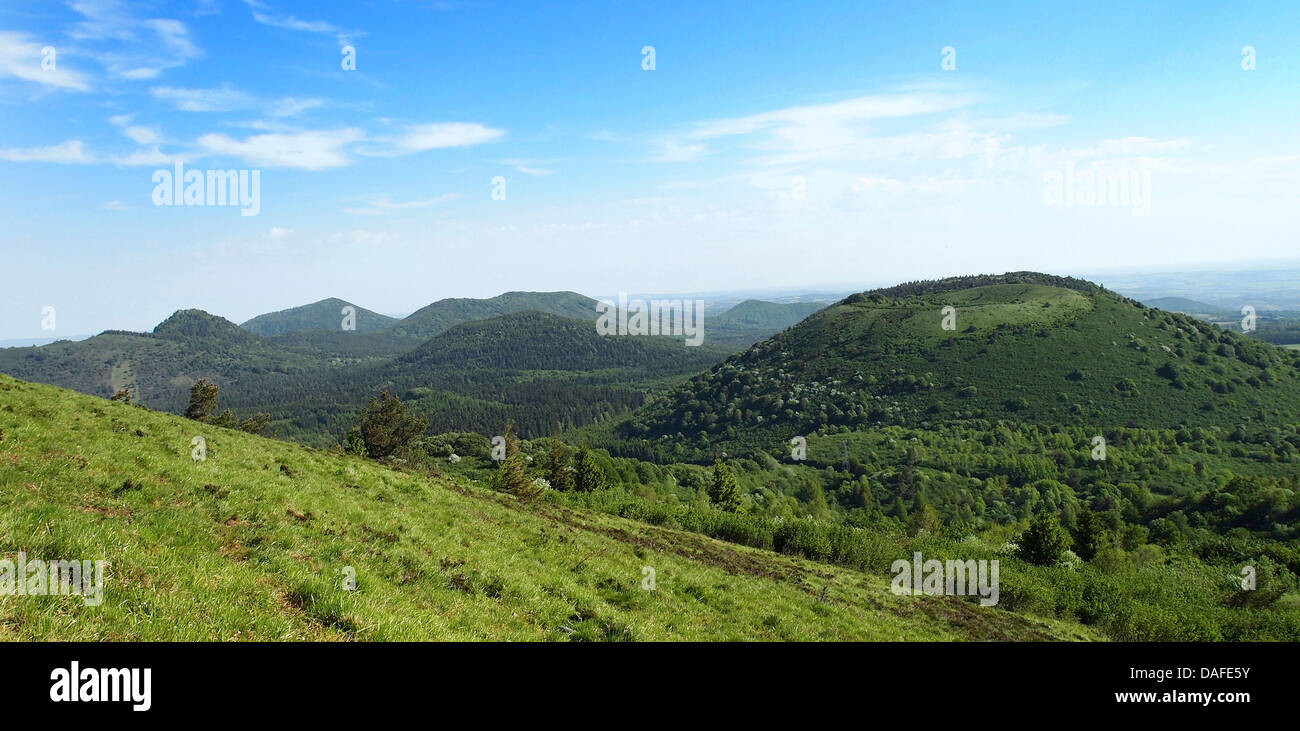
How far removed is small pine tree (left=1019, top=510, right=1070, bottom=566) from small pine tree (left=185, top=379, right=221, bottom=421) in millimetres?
79342

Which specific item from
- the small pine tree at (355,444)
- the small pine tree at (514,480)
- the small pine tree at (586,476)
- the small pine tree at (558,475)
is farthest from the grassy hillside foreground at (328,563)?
the small pine tree at (586,476)

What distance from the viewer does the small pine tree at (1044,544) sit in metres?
47.5

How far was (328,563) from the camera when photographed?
11.7m

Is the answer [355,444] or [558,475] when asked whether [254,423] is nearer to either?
[355,444]

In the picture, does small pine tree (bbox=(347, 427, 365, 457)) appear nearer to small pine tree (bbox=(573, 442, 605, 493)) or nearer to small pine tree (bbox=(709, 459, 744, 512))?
small pine tree (bbox=(573, 442, 605, 493))

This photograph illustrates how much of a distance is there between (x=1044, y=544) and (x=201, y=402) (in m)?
82.2

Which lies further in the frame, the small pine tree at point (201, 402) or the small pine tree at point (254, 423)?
the small pine tree at point (254, 423)

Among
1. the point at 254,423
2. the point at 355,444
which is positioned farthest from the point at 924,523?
the point at 254,423

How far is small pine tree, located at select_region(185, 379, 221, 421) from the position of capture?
52.7m

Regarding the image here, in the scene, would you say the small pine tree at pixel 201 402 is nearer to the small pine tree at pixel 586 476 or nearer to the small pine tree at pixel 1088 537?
the small pine tree at pixel 586 476

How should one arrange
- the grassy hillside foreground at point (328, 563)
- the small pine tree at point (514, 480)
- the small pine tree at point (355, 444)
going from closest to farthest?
the grassy hillside foreground at point (328, 563) < the small pine tree at point (514, 480) < the small pine tree at point (355, 444)

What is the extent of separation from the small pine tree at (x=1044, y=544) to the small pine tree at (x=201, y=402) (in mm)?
79342

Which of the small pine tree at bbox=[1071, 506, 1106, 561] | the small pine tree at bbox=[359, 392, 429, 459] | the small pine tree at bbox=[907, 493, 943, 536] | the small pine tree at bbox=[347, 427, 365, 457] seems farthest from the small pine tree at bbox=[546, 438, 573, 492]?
the small pine tree at bbox=[1071, 506, 1106, 561]

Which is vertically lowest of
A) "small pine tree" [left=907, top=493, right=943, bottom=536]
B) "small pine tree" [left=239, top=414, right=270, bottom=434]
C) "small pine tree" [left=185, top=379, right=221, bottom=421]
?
"small pine tree" [left=907, top=493, right=943, bottom=536]
